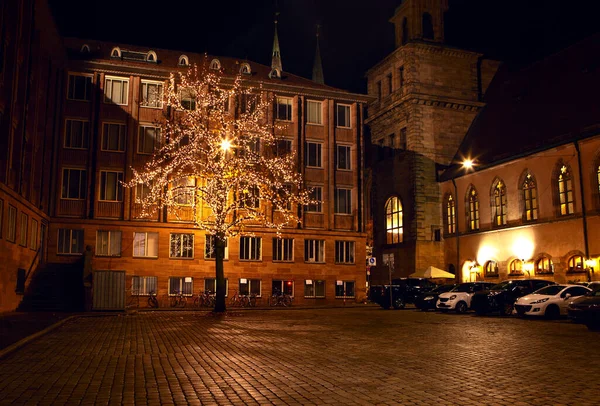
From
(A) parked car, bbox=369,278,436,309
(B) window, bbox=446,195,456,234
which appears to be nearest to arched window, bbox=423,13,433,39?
(B) window, bbox=446,195,456,234

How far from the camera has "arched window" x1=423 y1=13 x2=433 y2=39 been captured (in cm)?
6519

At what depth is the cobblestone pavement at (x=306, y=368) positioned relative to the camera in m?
8.66

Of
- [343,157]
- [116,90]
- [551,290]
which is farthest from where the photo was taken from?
[343,157]

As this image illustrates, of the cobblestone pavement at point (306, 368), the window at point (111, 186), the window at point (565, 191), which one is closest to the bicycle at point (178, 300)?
the window at point (111, 186)

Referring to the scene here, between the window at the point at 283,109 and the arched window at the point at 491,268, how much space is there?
20050 millimetres

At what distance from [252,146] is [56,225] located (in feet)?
47.8

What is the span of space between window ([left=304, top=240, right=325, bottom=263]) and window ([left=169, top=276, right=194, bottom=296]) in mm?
8665

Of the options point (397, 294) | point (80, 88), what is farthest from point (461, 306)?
point (80, 88)

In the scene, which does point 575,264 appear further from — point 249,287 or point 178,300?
point 178,300

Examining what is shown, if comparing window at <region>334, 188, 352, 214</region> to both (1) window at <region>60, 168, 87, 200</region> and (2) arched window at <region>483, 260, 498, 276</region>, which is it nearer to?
(2) arched window at <region>483, 260, 498, 276</region>

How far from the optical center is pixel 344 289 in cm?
4691

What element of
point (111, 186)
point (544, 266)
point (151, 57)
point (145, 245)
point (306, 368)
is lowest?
point (306, 368)

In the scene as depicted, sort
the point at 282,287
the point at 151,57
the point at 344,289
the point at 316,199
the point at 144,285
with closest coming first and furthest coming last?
1. the point at 144,285
2. the point at 282,287
3. the point at 151,57
4. the point at 344,289
5. the point at 316,199

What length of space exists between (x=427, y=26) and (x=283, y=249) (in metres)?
33.2
